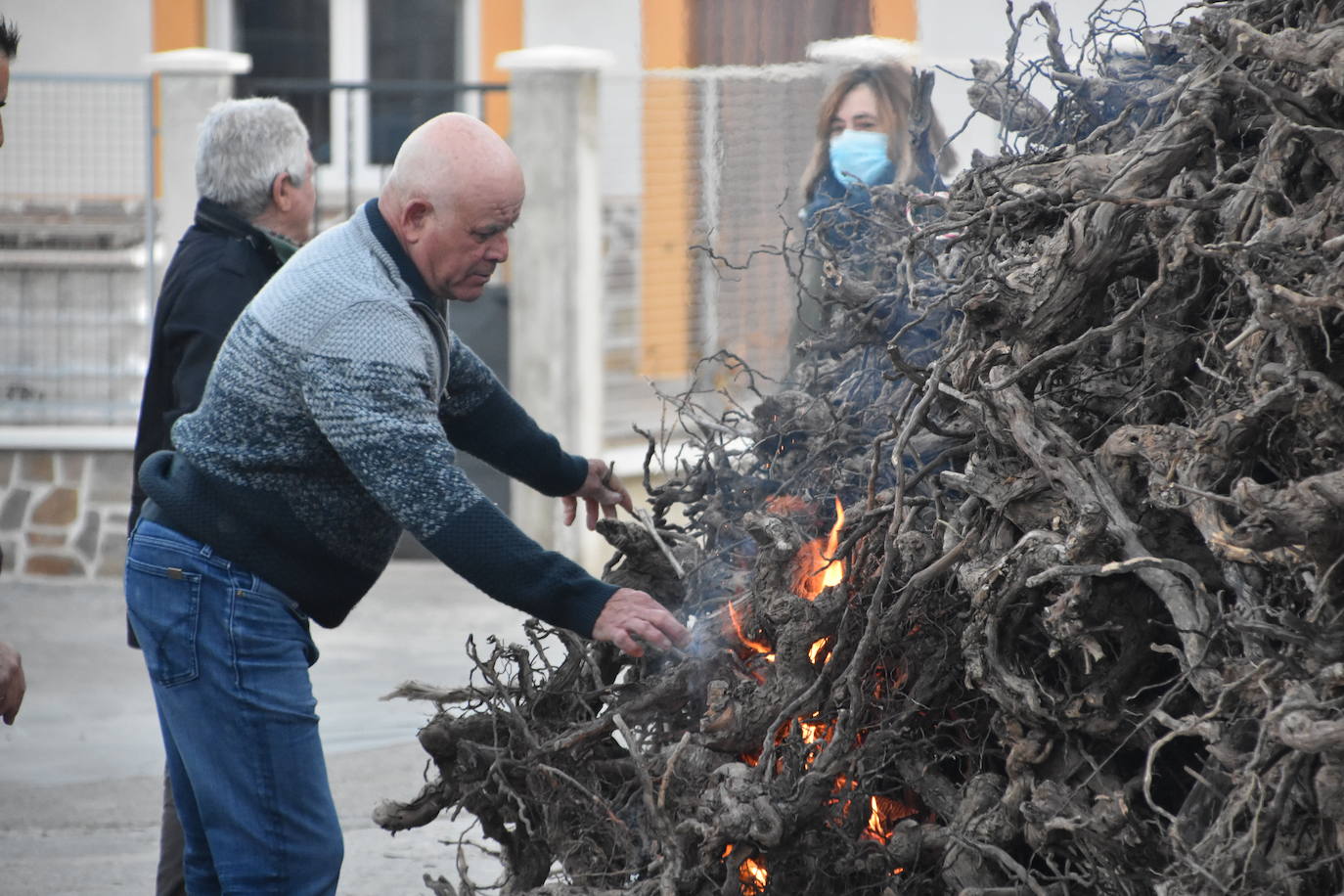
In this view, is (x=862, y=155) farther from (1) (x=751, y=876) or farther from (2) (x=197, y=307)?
(1) (x=751, y=876)

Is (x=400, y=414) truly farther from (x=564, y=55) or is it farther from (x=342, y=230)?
(x=564, y=55)

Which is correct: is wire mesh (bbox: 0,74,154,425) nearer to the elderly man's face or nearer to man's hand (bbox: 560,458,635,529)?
man's hand (bbox: 560,458,635,529)

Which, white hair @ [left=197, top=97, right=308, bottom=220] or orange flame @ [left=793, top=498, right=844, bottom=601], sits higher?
white hair @ [left=197, top=97, right=308, bottom=220]

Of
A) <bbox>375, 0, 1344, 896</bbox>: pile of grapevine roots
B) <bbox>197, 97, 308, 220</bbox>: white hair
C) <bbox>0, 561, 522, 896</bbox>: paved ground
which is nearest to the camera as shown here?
<bbox>375, 0, 1344, 896</bbox>: pile of grapevine roots

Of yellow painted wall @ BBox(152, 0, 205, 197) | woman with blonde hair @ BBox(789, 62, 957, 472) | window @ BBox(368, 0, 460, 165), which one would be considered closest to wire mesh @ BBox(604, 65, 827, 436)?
window @ BBox(368, 0, 460, 165)

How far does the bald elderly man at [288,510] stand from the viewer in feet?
9.70

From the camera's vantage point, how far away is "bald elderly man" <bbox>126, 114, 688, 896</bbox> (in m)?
2.96

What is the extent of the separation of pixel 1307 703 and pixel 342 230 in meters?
1.94

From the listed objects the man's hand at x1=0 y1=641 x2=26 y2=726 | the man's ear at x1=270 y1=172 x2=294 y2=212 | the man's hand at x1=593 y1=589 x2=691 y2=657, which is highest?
the man's ear at x1=270 y1=172 x2=294 y2=212

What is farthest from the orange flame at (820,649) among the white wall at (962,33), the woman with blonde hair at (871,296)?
the white wall at (962,33)

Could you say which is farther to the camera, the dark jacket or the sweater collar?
the dark jacket

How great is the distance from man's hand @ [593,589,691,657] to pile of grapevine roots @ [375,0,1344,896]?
0.20 metres

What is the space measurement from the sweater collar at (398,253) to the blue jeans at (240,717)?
0.63m

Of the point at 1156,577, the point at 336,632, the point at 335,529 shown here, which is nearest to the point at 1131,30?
the point at 1156,577
